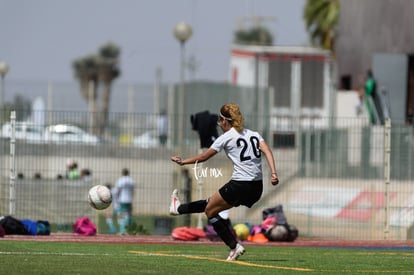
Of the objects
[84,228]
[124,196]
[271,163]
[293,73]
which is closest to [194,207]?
[271,163]

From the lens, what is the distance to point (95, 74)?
141 m

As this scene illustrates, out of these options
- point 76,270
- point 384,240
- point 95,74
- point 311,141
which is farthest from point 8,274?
point 95,74

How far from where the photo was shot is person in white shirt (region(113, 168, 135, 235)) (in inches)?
1184

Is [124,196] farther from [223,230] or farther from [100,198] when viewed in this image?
[223,230]

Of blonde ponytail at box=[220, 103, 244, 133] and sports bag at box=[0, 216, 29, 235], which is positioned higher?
blonde ponytail at box=[220, 103, 244, 133]

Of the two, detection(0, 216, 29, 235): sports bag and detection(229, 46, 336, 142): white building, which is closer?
detection(0, 216, 29, 235): sports bag

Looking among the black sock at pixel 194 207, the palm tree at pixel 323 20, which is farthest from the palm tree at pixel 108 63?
the black sock at pixel 194 207

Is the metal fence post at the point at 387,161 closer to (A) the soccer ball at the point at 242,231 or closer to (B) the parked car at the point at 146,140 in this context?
(A) the soccer ball at the point at 242,231

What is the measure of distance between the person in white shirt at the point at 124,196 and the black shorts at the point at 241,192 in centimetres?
1128

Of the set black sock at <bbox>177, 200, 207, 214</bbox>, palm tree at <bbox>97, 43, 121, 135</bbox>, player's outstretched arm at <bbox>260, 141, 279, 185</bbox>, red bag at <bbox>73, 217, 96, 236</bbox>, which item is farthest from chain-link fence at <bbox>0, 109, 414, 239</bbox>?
palm tree at <bbox>97, 43, 121, 135</bbox>

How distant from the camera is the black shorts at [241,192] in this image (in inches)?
718

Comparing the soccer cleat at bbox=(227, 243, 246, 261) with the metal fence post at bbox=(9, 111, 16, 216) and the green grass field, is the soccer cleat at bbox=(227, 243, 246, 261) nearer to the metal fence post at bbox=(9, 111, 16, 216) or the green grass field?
the green grass field

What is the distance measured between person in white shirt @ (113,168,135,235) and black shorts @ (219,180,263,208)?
1128 centimetres

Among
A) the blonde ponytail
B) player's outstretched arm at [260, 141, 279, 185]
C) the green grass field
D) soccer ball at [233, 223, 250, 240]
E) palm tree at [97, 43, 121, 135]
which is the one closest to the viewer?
the green grass field
